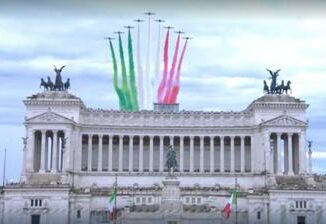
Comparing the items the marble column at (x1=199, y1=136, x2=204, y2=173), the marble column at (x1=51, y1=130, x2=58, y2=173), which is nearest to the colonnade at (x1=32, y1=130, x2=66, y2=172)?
the marble column at (x1=51, y1=130, x2=58, y2=173)

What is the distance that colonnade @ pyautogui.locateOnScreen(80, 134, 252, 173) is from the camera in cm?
11462

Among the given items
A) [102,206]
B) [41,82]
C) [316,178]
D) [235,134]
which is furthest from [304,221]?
[41,82]

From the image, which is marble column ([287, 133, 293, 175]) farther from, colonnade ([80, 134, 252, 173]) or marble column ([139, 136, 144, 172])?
marble column ([139, 136, 144, 172])

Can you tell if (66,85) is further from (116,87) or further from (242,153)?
(242,153)

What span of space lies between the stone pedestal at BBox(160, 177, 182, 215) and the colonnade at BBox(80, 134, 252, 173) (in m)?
19.9

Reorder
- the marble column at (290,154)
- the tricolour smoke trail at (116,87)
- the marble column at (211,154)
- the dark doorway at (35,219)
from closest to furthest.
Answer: the dark doorway at (35,219) < the marble column at (290,154) < the marble column at (211,154) < the tricolour smoke trail at (116,87)

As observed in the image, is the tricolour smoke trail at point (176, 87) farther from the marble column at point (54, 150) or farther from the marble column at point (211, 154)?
the marble column at point (54, 150)

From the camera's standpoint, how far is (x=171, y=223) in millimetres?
89500

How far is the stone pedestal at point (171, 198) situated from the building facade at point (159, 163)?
0.20 m

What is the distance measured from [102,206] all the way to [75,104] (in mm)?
19805

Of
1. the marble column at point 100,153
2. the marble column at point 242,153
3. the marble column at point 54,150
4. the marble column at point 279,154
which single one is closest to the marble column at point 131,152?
the marble column at point 100,153

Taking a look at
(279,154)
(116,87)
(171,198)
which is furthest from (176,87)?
(171,198)

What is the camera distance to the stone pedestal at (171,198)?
9275 cm

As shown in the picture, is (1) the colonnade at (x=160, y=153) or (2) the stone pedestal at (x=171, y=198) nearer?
(2) the stone pedestal at (x=171, y=198)
